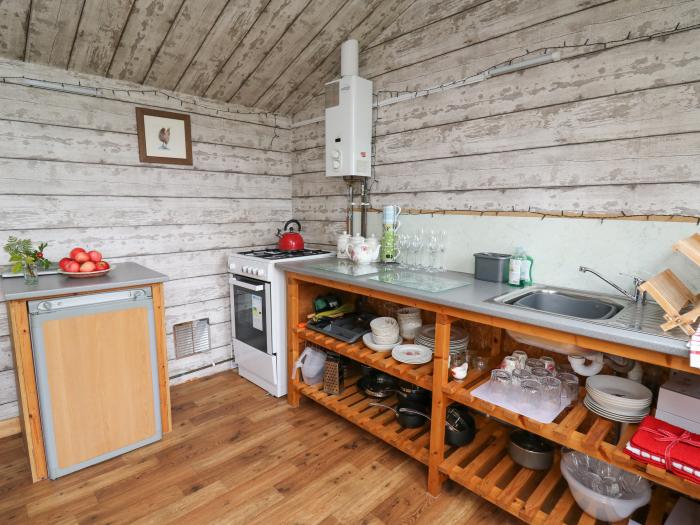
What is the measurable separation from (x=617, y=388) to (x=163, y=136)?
2778 mm

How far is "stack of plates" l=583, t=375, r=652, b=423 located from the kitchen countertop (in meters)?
0.34

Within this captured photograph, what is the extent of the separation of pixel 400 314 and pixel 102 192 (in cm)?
189

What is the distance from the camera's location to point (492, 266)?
195 cm

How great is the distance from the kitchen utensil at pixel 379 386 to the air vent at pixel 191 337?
4.13ft

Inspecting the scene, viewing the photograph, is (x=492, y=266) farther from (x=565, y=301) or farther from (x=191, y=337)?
(x=191, y=337)

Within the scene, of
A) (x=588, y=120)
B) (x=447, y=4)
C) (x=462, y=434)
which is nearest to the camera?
(x=588, y=120)

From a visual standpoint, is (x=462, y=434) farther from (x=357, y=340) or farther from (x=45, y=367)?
(x=45, y=367)

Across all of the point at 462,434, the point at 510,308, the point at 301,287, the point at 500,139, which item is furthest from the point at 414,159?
the point at 462,434

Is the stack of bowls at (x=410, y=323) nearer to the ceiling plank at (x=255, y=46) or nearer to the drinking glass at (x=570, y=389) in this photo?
the drinking glass at (x=570, y=389)

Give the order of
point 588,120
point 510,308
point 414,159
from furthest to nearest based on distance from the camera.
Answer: point 414,159 < point 588,120 < point 510,308

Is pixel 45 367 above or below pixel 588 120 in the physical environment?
below

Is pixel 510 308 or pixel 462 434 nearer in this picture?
pixel 510 308

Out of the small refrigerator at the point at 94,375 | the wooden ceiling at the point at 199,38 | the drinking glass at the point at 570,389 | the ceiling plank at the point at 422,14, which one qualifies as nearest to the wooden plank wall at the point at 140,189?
the wooden ceiling at the point at 199,38

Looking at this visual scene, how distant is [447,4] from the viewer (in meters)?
2.13
